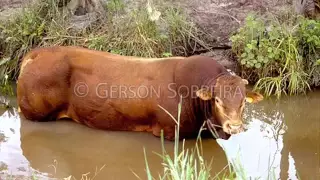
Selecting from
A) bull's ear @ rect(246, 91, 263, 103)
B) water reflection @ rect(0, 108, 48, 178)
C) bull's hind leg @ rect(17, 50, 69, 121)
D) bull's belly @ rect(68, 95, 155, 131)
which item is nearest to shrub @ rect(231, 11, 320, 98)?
bull's ear @ rect(246, 91, 263, 103)

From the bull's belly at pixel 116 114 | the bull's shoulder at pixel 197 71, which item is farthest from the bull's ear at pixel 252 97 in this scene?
the bull's belly at pixel 116 114

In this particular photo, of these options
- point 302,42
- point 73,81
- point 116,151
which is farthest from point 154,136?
point 302,42

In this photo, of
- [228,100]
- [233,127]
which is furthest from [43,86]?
[233,127]

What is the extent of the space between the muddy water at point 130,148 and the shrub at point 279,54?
1.72 ft

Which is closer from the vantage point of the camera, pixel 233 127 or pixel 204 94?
pixel 233 127

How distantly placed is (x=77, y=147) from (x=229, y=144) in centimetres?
171

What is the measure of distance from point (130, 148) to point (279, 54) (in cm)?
278

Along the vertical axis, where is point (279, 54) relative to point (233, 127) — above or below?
above

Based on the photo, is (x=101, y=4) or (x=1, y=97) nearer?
(x=1, y=97)

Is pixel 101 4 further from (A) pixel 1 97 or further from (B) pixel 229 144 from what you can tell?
(B) pixel 229 144

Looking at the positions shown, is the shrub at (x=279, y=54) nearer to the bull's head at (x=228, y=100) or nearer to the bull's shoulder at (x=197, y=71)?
the bull's shoulder at (x=197, y=71)

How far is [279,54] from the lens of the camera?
7.88 m

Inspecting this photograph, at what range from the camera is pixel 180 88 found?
20.6 ft

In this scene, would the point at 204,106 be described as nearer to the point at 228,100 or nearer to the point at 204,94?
the point at 204,94
